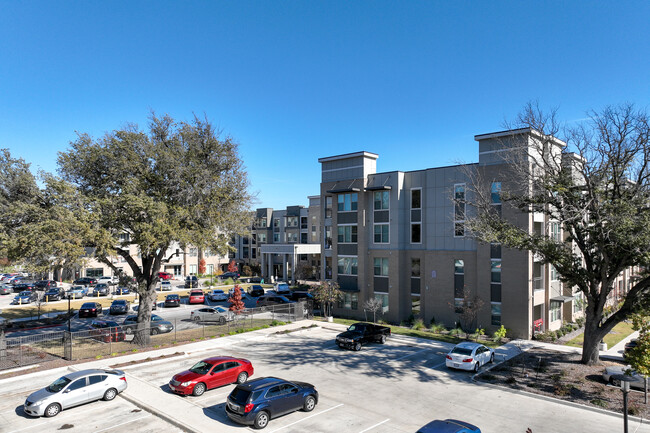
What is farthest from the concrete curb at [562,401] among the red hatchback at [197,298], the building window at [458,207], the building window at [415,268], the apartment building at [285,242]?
the apartment building at [285,242]

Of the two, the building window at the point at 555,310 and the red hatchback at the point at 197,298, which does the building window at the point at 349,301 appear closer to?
the building window at the point at 555,310

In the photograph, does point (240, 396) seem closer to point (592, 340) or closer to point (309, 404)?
point (309, 404)

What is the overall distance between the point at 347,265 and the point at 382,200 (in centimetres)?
779

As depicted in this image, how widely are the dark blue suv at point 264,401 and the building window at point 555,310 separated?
94.1 feet

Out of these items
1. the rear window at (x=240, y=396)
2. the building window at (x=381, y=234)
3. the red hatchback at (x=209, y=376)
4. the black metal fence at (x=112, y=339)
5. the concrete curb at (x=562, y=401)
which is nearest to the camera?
the rear window at (x=240, y=396)

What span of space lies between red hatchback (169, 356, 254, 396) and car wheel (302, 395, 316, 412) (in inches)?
182

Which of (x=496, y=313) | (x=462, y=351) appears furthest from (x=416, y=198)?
(x=462, y=351)

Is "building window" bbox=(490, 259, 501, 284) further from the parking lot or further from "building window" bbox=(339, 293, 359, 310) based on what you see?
"building window" bbox=(339, 293, 359, 310)

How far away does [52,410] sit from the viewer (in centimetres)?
1633

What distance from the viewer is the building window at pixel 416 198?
3989cm

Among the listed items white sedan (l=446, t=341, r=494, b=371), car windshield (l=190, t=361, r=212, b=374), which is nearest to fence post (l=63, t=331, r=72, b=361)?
car windshield (l=190, t=361, r=212, b=374)

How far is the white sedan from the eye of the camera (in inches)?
910

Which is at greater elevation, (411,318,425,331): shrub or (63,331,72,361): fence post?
(63,331,72,361): fence post

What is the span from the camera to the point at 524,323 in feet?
108
